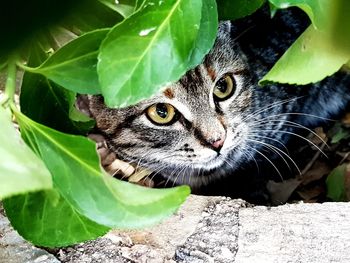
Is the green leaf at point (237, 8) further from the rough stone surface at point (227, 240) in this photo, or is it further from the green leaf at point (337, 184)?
the green leaf at point (337, 184)

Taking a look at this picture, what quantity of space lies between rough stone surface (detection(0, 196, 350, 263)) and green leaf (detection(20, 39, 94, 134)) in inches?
13.7

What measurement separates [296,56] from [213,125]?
2.66 feet

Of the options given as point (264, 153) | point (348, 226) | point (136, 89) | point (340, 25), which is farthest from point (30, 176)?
point (264, 153)

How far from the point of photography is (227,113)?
6.21 ft

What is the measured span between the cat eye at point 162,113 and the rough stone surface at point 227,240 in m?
0.44

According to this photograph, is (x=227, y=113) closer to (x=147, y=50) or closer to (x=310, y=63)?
(x=310, y=63)

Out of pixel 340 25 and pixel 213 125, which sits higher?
pixel 340 25

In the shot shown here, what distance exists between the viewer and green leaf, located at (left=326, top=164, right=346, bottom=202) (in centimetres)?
210

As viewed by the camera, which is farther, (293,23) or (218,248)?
(293,23)

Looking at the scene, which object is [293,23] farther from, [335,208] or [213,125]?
[335,208]

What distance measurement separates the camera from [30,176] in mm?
383

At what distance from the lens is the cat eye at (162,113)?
1800 millimetres

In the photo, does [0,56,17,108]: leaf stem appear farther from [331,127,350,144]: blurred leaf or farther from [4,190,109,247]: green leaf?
[331,127,350,144]: blurred leaf

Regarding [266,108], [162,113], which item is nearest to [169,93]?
[162,113]
